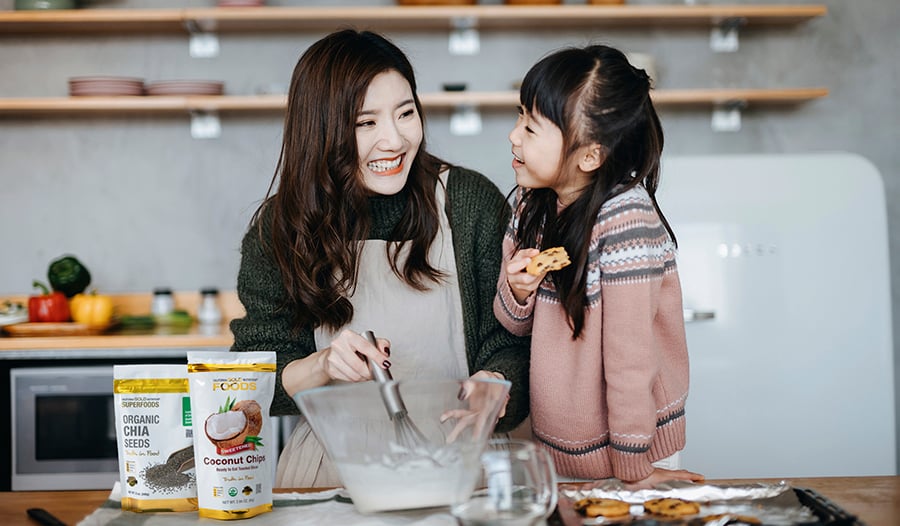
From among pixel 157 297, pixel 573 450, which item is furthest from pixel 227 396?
pixel 157 297

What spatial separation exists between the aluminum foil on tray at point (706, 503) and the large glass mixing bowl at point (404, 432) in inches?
5.0

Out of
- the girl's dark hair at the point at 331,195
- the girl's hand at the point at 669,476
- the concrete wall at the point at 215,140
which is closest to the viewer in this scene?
the girl's hand at the point at 669,476

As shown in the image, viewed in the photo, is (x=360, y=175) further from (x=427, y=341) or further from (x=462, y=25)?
(x=462, y=25)

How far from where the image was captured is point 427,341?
5.17ft

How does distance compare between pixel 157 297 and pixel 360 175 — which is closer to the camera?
pixel 360 175

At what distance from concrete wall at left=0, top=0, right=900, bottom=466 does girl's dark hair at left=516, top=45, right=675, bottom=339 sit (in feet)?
6.15

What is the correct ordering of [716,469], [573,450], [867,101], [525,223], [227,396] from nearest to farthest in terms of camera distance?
1. [227,396]
2. [573,450]
3. [525,223]
4. [716,469]
5. [867,101]

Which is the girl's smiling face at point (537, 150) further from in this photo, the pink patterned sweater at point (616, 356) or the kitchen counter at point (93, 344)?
the kitchen counter at point (93, 344)

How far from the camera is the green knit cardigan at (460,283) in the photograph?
1534 mm

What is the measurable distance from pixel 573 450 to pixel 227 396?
535 millimetres

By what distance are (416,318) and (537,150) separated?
434mm

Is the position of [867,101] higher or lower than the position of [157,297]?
higher

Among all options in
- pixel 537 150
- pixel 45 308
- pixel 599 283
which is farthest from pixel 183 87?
pixel 599 283

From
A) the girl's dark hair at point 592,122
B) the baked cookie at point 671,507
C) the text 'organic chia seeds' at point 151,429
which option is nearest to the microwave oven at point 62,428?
the text 'organic chia seeds' at point 151,429
